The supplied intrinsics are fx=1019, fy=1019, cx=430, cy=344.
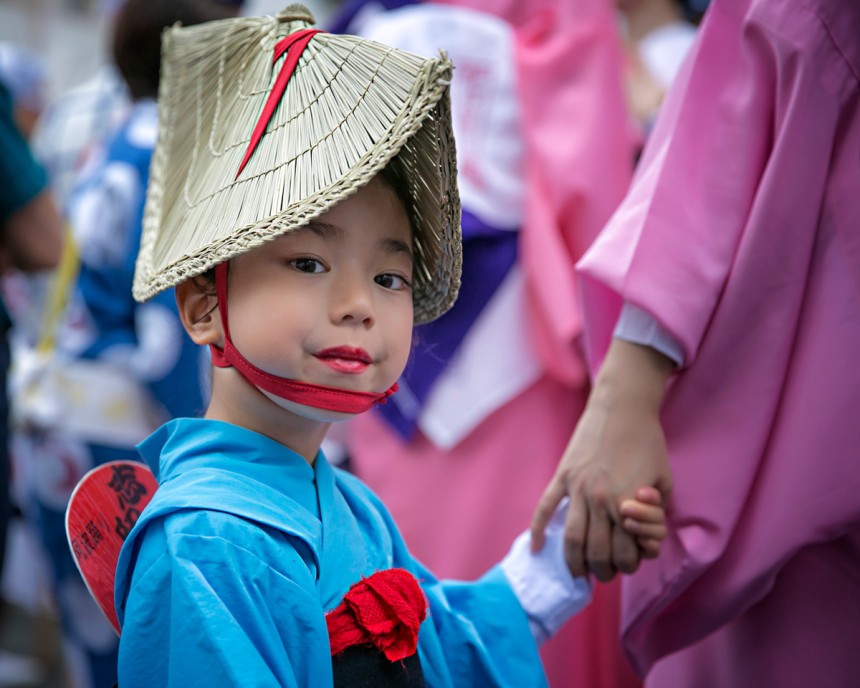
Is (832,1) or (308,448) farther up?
(832,1)

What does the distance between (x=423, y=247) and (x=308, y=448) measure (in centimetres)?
29

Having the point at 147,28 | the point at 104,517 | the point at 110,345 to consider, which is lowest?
the point at 110,345

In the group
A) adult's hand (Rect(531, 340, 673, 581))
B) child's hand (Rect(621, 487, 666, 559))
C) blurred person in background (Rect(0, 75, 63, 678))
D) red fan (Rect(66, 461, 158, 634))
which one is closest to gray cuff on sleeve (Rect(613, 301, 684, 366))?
adult's hand (Rect(531, 340, 673, 581))

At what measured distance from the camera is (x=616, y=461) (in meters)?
1.40

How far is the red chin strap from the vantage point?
3.75 feet

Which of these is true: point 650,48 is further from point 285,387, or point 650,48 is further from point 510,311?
point 285,387

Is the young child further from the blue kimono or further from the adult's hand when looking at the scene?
the adult's hand

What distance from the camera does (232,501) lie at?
1.11 meters

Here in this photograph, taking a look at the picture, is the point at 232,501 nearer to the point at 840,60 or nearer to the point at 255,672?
the point at 255,672

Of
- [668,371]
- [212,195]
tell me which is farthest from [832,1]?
[212,195]

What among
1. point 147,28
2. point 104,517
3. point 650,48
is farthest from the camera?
point 650,48

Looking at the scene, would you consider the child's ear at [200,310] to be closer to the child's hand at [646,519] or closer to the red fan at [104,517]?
the red fan at [104,517]

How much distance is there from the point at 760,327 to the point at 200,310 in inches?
29.1

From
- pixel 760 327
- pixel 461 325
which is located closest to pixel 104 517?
pixel 760 327
